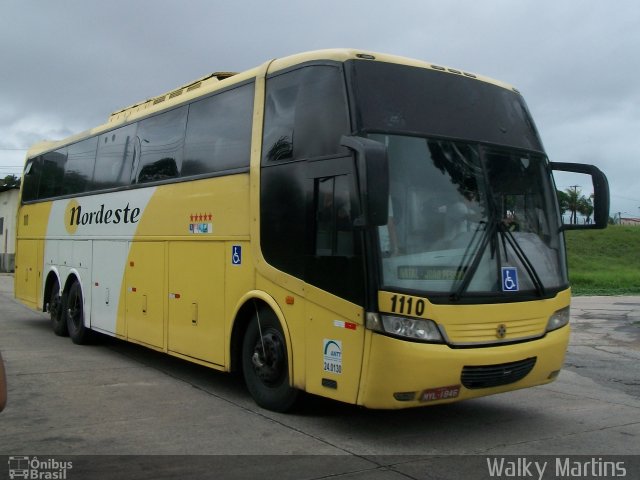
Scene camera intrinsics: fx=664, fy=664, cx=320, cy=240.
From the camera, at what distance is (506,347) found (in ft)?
19.1

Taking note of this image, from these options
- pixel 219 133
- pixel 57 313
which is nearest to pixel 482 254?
pixel 219 133

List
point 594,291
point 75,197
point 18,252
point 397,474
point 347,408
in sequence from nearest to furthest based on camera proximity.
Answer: point 397,474 < point 347,408 < point 75,197 < point 18,252 < point 594,291

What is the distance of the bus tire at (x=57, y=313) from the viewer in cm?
1232

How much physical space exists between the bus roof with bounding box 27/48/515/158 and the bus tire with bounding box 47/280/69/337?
2.85m

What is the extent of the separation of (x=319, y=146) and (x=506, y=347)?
2458 mm

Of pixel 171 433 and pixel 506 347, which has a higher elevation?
pixel 506 347

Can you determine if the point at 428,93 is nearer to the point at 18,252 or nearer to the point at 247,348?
the point at 247,348

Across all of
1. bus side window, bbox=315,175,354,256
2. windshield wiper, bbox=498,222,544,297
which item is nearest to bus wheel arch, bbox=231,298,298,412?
bus side window, bbox=315,175,354,256

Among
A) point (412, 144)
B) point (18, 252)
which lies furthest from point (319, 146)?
point (18, 252)

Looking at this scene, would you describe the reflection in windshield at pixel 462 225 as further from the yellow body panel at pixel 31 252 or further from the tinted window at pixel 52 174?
the yellow body panel at pixel 31 252

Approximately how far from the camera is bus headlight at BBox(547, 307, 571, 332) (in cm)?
631

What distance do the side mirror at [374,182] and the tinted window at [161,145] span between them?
3.95m

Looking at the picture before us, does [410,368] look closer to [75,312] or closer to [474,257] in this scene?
[474,257]

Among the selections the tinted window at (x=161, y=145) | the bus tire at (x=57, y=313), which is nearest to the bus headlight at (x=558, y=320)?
the tinted window at (x=161, y=145)
